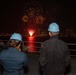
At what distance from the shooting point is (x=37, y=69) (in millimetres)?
10836

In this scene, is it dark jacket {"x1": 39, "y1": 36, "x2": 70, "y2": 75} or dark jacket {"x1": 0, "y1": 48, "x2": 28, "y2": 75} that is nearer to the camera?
dark jacket {"x1": 0, "y1": 48, "x2": 28, "y2": 75}

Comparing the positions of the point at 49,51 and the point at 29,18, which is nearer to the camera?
the point at 49,51

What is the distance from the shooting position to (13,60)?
4996 millimetres

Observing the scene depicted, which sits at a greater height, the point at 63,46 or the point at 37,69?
the point at 63,46

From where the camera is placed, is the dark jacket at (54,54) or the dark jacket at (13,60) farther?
the dark jacket at (54,54)

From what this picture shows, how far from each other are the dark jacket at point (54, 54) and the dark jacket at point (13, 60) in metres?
0.73

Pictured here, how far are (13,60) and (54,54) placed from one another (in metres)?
1.04

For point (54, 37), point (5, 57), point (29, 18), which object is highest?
point (29, 18)

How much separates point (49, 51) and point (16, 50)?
91cm

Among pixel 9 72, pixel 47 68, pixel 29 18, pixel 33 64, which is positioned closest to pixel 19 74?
pixel 9 72

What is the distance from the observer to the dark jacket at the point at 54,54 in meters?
5.68

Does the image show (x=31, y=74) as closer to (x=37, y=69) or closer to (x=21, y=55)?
(x=37, y=69)

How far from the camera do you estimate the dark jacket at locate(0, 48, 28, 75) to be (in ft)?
16.4

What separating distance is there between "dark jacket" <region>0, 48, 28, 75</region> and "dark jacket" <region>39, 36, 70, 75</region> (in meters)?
0.73
